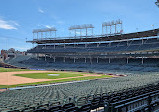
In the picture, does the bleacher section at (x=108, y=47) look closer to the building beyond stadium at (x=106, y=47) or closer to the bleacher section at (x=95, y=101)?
the building beyond stadium at (x=106, y=47)

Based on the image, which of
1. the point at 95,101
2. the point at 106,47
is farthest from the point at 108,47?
the point at 95,101

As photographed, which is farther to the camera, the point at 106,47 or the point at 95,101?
the point at 106,47

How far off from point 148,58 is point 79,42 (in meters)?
43.4

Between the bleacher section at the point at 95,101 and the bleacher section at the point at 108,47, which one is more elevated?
the bleacher section at the point at 108,47

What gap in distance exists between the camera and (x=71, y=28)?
89.6 metres

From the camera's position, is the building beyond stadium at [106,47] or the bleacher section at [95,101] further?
the building beyond stadium at [106,47]

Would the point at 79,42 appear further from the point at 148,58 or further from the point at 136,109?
the point at 136,109

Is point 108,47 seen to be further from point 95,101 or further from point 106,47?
point 95,101

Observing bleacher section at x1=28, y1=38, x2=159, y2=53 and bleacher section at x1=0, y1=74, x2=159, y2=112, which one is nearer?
bleacher section at x1=0, y1=74, x2=159, y2=112

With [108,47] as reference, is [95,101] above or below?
below

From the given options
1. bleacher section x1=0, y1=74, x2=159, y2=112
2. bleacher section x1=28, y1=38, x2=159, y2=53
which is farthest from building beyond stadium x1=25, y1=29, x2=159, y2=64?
bleacher section x1=0, y1=74, x2=159, y2=112

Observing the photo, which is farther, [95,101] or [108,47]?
[108,47]

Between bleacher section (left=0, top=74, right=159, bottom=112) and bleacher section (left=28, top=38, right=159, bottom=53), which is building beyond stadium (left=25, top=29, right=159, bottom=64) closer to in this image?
bleacher section (left=28, top=38, right=159, bottom=53)

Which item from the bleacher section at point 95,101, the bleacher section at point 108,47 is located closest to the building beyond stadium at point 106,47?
the bleacher section at point 108,47
